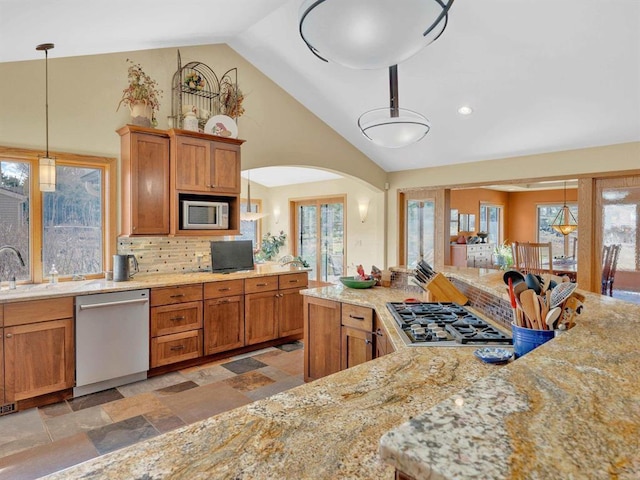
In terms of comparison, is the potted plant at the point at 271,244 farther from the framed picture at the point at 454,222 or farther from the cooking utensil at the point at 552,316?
the cooking utensil at the point at 552,316

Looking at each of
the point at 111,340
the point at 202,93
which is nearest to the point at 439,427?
the point at 111,340

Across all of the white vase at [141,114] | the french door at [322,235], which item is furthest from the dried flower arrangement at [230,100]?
the french door at [322,235]

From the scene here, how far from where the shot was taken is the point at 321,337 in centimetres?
309

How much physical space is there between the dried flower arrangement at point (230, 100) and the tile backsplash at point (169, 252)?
150 cm

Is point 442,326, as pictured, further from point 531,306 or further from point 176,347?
point 176,347

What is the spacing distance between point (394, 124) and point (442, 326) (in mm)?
1505

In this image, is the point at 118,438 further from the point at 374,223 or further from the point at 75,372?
the point at 374,223

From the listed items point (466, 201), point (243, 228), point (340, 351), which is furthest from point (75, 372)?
point (466, 201)

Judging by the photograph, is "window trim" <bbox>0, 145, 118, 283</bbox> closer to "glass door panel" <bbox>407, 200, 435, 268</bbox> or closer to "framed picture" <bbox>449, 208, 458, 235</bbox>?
"glass door panel" <bbox>407, 200, 435, 268</bbox>

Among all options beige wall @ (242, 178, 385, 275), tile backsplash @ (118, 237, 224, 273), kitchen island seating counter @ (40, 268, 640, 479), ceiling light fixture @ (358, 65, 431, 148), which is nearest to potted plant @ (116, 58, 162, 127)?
tile backsplash @ (118, 237, 224, 273)

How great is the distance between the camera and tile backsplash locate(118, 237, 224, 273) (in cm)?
A: 408

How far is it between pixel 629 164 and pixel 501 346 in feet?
12.7

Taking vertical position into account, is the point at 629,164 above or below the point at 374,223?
above

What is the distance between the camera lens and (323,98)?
520 centimetres
